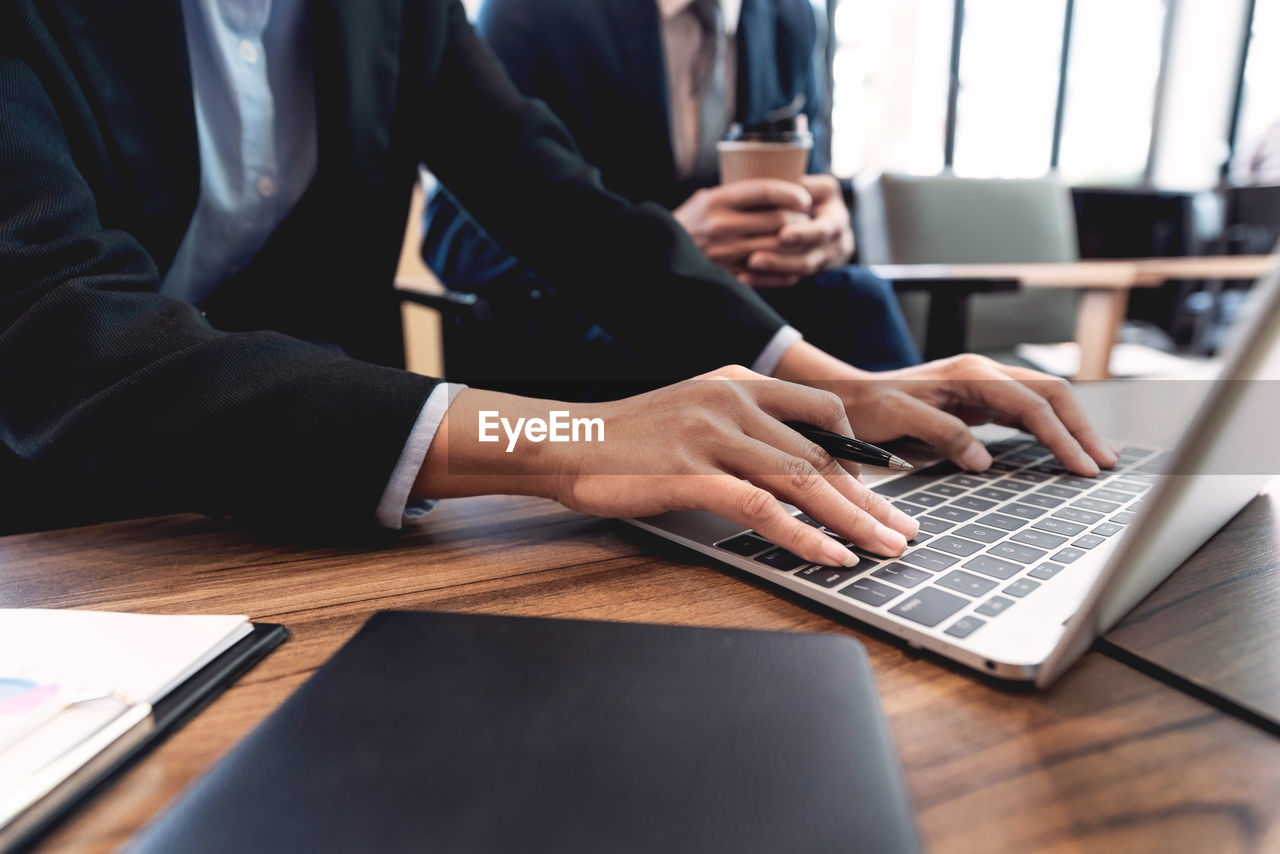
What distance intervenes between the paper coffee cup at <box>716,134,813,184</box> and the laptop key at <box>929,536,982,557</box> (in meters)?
0.54

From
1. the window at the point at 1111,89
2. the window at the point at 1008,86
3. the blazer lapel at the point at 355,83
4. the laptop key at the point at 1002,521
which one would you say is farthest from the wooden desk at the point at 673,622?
the window at the point at 1111,89

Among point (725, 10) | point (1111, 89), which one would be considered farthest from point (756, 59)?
point (1111, 89)

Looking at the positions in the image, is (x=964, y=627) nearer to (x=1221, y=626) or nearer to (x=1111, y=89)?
(x=1221, y=626)

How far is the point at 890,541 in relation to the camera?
0.36m

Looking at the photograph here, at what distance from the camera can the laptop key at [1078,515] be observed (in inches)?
16.2

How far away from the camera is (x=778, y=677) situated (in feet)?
0.85

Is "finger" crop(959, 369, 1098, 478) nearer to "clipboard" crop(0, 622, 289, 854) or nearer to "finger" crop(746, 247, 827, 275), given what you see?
"finger" crop(746, 247, 827, 275)

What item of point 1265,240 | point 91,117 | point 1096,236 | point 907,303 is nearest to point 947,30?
point 1096,236

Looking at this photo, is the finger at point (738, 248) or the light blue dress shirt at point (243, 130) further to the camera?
the finger at point (738, 248)

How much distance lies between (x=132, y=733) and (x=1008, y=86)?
5502 mm

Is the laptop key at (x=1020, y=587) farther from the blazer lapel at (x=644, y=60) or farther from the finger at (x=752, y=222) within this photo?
the blazer lapel at (x=644, y=60)

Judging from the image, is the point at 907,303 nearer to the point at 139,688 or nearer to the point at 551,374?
the point at 551,374

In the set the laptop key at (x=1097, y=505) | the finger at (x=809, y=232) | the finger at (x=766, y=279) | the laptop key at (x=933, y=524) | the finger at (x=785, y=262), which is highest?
the finger at (x=809, y=232)

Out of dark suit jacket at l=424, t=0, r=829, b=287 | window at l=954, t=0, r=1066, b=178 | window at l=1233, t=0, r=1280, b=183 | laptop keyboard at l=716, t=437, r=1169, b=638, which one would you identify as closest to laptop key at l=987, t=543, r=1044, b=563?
laptop keyboard at l=716, t=437, r=1169, b=638
